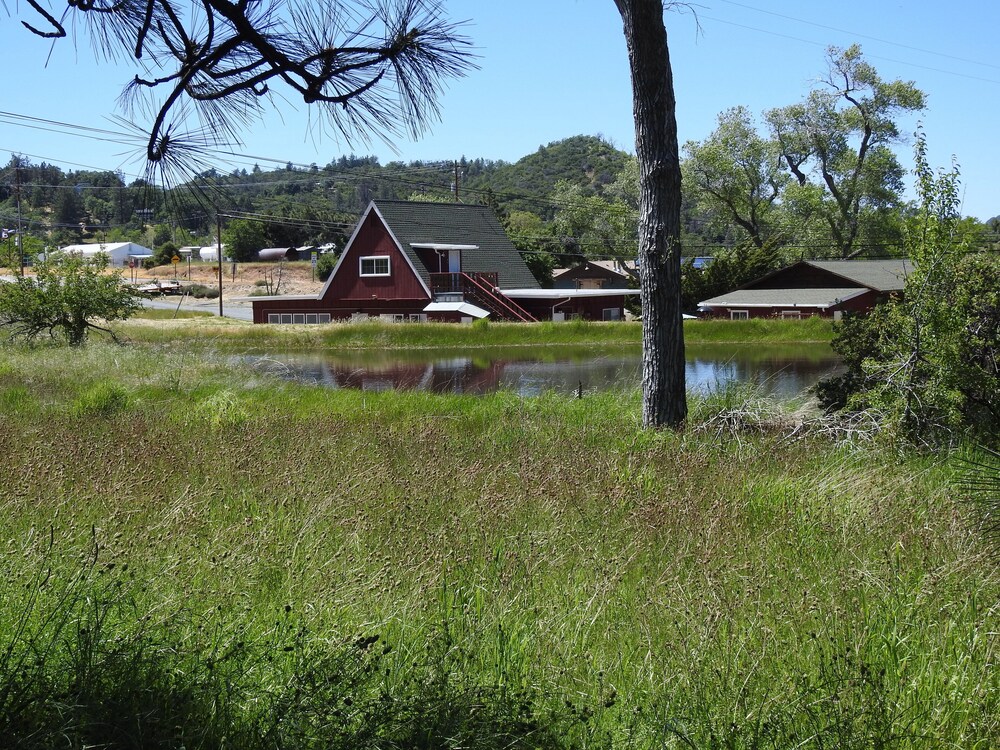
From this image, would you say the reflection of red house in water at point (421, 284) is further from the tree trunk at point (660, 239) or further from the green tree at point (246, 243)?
the green tree at point (246, 243)

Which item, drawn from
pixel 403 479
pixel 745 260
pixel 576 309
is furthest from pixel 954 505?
pixel 745 260

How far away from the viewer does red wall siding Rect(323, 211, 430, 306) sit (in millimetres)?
43625

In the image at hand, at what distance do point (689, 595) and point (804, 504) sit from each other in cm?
212

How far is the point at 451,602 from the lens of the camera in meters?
4.48

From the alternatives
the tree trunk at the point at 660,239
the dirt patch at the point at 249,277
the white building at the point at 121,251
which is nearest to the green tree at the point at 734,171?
the dirt patch at the point at 249,277

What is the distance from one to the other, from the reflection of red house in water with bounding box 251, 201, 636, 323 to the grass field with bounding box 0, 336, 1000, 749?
3527 centimetres

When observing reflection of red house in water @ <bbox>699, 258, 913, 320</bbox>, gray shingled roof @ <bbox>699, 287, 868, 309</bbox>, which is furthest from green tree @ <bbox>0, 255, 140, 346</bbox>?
gray shingled roof @ <bbox>699, 287, 868, 309</bbox>

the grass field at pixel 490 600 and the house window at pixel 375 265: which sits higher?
the house window at pixel 375 265

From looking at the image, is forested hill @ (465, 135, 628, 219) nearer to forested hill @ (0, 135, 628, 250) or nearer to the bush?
forested hill @ (0, 135, 628, 250)

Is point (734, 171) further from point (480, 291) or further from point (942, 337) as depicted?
point (942, 337)

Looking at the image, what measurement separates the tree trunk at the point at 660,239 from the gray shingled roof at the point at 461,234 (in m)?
34.2

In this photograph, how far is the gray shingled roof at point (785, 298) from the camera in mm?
40650

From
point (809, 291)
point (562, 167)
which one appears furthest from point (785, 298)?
point (562, 167)

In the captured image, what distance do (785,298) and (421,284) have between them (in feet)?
55.5
